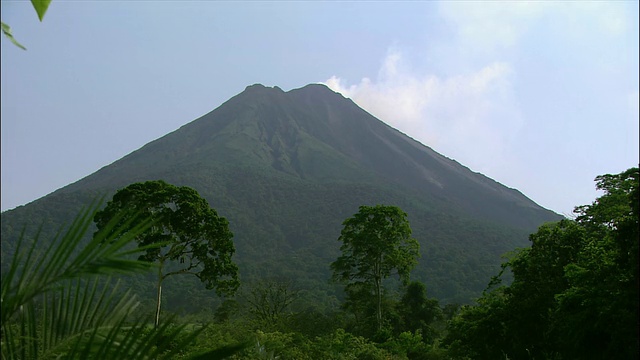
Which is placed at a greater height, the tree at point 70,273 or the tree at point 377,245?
the tree at point 70,273

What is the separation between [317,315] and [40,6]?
24.4 m

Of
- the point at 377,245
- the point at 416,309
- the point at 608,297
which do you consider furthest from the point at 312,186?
the point at 608,297

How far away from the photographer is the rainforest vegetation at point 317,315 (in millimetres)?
1380

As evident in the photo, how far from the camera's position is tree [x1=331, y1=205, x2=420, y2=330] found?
80.0 ft

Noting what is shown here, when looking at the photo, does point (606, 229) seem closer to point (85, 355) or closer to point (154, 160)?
point (85, 355)

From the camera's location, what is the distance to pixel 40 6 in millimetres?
922

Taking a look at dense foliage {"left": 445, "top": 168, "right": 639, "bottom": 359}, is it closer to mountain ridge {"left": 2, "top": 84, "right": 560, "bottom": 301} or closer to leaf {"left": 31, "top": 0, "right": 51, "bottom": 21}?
leaf {"left": 31, "top": 0, "right": 51, "bottom": 21}

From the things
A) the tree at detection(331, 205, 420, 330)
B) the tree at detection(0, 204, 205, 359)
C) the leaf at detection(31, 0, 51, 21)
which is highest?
the leaf at detection(31, 0, 51, 21)

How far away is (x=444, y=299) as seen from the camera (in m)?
56.6

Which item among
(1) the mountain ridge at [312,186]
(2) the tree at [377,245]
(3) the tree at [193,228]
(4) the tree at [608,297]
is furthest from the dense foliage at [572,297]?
(1) the mountain ridge at [312,186]

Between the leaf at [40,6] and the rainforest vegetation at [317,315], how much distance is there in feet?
1.17

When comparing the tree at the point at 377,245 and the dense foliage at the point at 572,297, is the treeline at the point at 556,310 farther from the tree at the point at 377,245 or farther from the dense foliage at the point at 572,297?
the tree at the point at 377,245

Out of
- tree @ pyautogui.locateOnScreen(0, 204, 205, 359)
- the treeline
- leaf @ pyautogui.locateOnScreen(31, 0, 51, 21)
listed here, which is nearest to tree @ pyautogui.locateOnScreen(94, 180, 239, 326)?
the treeline

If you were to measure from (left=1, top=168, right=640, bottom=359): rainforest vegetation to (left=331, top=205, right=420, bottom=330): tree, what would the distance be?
56 mm
